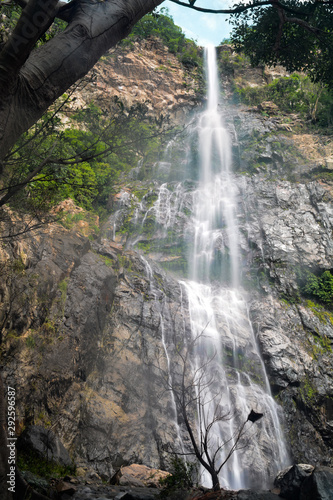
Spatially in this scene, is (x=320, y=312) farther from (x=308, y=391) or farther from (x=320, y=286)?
(x=308, y=391)

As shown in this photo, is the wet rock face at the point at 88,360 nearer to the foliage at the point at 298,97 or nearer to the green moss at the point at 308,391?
the green moss at the point at 308,391

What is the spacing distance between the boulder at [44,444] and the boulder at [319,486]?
485 centimetres

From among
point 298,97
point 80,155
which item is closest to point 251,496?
point 80,155

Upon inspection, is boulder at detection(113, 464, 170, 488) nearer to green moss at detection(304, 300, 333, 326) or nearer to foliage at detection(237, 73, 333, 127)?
green moss at detection(304, 300, 333, 326)

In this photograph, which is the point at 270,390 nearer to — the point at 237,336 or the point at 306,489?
the point at 237,336

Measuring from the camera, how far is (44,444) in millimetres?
6312

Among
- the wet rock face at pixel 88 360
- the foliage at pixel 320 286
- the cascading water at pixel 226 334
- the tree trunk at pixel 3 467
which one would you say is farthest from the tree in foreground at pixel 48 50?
the foliage at pixel 320 286

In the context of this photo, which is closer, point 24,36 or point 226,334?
point 24,36

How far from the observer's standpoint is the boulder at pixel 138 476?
263 inches

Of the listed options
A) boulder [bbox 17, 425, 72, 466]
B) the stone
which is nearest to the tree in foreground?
the stone

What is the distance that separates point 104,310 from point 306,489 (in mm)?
7323

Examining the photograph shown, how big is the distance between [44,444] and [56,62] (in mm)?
7158

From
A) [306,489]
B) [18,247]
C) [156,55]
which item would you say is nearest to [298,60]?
[18,247]

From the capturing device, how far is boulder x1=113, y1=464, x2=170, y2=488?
668cm
